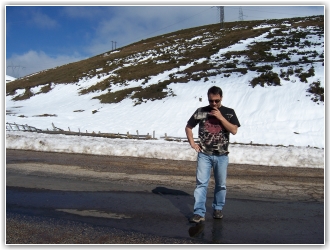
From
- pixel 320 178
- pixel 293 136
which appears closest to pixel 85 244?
pixel 320 178

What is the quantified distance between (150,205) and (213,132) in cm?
167

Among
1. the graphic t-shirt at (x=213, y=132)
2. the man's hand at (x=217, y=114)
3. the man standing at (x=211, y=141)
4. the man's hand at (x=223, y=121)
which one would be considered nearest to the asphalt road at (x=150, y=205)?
the man standing at (x=211, y=141)

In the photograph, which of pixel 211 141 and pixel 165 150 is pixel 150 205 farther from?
pixel 165 150

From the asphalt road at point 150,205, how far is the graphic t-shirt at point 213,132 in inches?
39.3

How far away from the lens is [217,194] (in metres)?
5.05

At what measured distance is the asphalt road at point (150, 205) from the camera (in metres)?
4.37

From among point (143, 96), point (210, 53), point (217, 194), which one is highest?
point (210, 53)

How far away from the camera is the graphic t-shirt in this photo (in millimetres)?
4820

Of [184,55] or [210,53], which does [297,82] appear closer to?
[210,53]

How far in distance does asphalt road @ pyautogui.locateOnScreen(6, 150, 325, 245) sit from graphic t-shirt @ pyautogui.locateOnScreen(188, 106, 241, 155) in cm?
100

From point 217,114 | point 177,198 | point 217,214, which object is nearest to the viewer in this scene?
point 217,114

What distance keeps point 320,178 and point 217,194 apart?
358 cm

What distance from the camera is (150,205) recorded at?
5617 millimetres

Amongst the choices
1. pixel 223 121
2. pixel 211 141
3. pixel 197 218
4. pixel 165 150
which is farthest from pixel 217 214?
pixel 165 150
